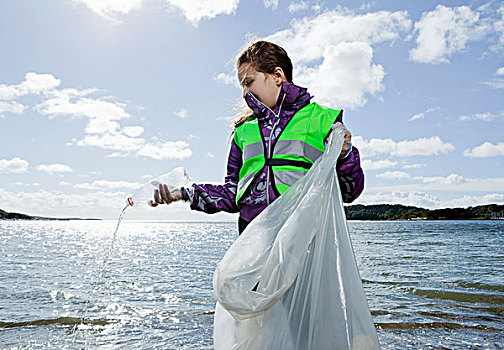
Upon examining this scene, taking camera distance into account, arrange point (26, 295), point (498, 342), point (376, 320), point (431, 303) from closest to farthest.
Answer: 1. point (498, 342)
2. point (376, 320)
3. point (431, 303)
4. point (26, 295)

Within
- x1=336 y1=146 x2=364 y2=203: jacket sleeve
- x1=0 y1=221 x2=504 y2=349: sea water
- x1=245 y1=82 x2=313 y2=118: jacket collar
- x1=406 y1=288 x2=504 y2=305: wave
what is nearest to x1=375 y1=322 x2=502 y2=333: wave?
x1=0 y1=221 x2=504 y2=349: sea water

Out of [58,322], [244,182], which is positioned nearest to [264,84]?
[244,182]

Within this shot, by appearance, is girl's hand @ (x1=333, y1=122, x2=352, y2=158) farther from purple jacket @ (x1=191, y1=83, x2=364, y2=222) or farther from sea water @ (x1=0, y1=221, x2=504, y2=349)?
sea water @ (x1=0, y1=221, x2=504, y2=349)

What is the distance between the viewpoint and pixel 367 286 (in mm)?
9789

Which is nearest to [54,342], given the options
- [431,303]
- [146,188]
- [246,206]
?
[146,188]

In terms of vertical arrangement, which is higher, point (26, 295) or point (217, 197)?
point (217, 197)

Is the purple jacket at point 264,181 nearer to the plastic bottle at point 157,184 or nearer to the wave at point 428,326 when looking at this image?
the plastic bottle at point 157,184

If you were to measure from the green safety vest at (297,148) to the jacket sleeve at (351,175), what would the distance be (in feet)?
0.38

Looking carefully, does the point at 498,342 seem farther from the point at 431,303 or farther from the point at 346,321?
the point at 346,321

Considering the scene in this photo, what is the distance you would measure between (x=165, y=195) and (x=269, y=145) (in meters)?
0.57

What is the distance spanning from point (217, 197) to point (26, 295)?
8410 millimetres

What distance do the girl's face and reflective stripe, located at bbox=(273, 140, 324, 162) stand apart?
9.8 inches

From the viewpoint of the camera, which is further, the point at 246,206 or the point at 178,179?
the point at 178,179

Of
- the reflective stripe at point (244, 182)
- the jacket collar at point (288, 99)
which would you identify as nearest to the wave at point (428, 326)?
the reflective stripe at point (244, 182)
